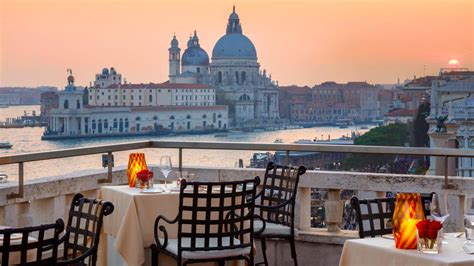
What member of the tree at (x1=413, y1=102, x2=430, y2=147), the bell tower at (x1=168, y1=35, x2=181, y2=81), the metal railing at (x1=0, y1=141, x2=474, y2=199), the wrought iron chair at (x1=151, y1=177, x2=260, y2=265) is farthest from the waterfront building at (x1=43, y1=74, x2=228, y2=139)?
the wrought iron chair at (x1=151, y1=177, x2=260, y2=265)

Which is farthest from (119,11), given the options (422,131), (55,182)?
(55,182)

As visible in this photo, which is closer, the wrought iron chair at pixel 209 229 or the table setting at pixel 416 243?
the table setting at pixel 416 243

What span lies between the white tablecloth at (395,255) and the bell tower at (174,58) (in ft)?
181

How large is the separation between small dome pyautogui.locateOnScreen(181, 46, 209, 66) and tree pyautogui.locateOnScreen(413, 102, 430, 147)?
1903 centimetres

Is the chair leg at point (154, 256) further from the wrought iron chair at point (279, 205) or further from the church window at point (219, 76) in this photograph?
the church window at point (219, 76)

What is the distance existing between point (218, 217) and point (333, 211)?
1.38m

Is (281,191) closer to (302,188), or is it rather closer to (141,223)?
(302,188)

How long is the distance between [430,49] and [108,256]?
130 ft

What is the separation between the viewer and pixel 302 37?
33.1 metres

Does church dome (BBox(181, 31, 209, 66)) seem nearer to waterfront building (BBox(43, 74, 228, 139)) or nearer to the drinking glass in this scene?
waterfront building (BBox(43, 74, 228, 139))

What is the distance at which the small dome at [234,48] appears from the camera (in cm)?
7562

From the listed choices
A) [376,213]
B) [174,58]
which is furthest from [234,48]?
[376,213]

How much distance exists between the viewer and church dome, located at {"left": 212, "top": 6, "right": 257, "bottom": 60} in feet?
240

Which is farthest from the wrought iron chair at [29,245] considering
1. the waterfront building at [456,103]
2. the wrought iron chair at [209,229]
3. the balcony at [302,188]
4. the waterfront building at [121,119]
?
the waterfront building at [121,119]
